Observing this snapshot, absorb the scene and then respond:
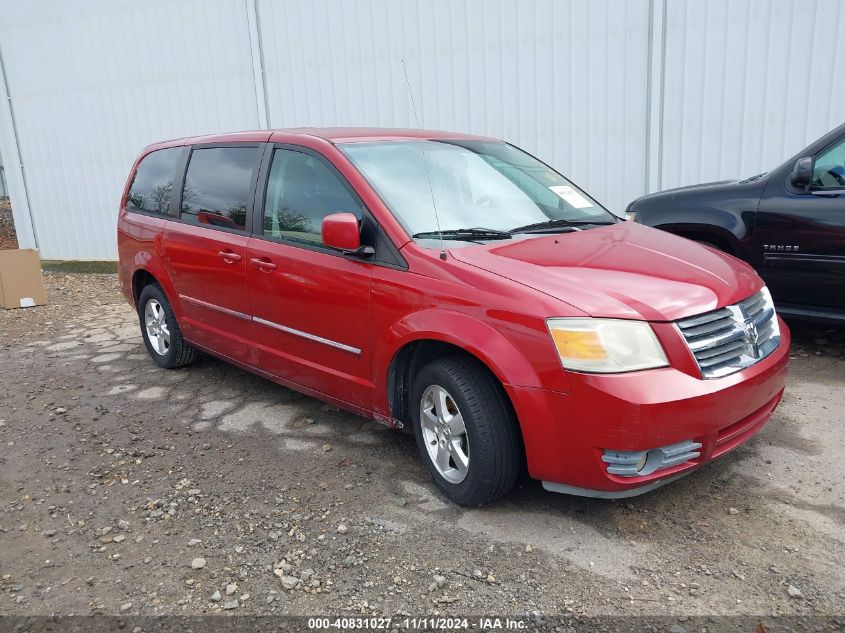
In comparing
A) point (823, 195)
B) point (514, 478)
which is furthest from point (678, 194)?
point (514, 478)

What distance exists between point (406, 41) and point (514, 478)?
6586mm

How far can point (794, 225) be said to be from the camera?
4828 millimetres

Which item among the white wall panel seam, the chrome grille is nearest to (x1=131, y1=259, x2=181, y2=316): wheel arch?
the chrome grille

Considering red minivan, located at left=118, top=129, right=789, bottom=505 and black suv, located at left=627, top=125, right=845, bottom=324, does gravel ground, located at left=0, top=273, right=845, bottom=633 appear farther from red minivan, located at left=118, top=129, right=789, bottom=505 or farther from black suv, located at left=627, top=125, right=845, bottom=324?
black suv, located at left=627, top=125, right=845, bottom=324

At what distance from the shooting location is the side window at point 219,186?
4230mm

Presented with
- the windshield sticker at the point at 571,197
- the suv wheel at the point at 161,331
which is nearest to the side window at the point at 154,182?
the suv wheel at the point at 161,331

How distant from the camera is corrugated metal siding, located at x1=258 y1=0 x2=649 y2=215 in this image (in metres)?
7.43

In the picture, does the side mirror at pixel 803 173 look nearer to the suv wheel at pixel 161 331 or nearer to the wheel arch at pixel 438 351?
the wheel arch at pixel 438 351

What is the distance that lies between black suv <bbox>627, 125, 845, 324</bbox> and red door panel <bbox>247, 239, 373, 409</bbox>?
10.3ft

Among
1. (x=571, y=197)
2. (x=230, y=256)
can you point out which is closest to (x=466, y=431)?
(x=571, y=197)

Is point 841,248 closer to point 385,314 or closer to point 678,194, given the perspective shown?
point 678,194

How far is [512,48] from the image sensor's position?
7.78 metres

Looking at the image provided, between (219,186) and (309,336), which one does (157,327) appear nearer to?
(219,186)

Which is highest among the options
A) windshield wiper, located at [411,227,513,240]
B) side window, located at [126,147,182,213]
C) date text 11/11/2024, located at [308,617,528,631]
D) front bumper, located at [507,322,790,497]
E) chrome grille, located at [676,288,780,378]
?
side window, located at [126,147,182,213]
